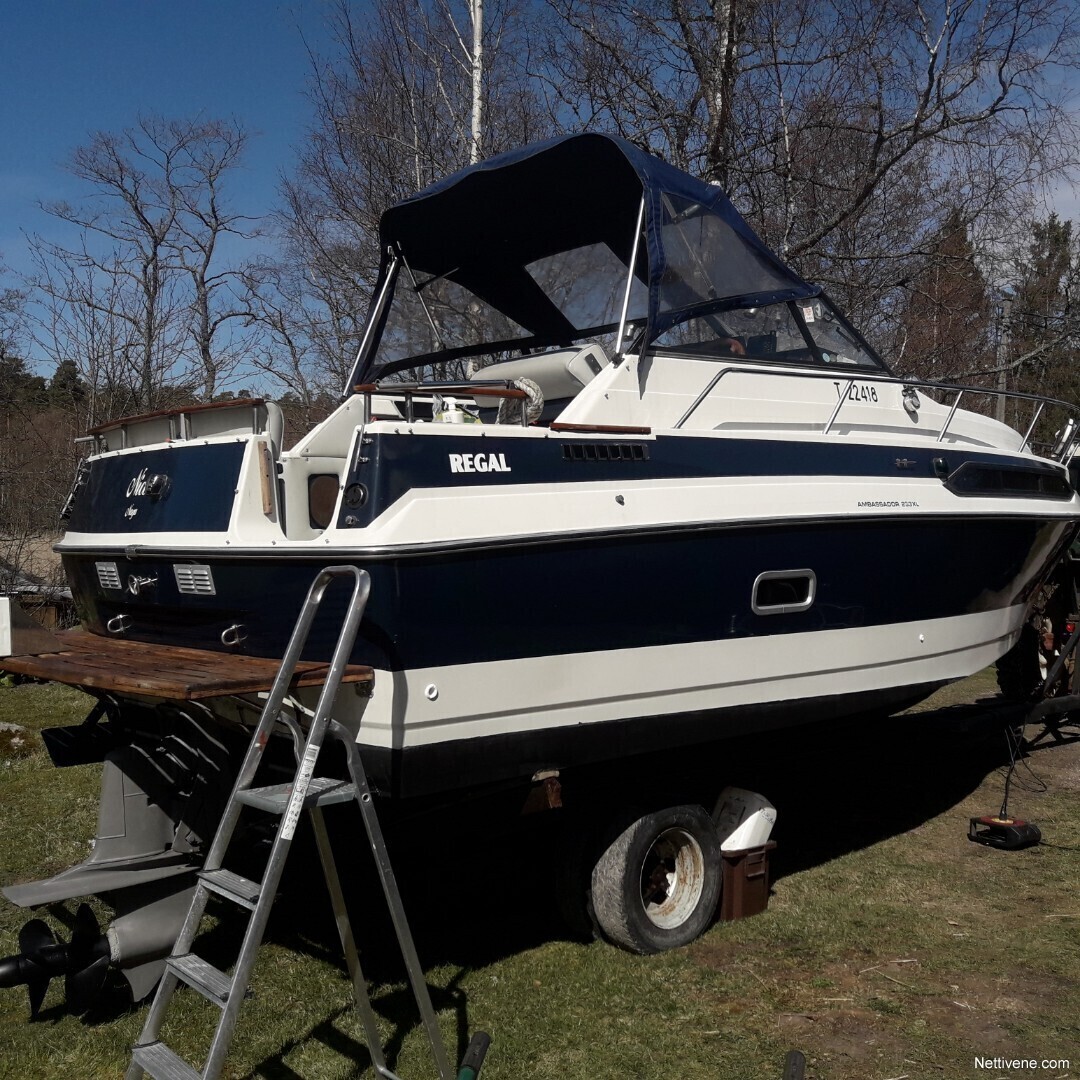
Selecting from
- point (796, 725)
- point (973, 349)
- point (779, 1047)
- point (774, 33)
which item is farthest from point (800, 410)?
point (973, 349)

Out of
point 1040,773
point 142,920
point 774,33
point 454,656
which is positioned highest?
point 774,33

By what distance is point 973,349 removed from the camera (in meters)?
15.7

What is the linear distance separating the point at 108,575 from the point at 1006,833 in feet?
14.1

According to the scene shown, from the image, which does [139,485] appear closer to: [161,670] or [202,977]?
[161,670]

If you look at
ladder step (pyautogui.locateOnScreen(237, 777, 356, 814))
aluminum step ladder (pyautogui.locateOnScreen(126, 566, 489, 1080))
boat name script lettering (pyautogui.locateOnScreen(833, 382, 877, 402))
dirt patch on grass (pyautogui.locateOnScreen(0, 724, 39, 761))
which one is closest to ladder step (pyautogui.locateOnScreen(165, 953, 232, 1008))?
aluminum step ladder (pyautogui.locateOnScreen(126, 566, 489, 1080))

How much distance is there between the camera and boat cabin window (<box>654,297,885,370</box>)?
4730 millimetres

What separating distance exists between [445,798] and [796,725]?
5.28 feet

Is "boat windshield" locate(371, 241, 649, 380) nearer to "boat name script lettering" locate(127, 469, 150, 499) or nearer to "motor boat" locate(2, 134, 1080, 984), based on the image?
"motor boat" locate(2, 134, 1080, 984)

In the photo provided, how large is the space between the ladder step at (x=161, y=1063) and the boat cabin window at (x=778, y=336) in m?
3.09

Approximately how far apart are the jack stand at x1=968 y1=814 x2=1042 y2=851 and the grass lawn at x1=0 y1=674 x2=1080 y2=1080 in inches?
1.9

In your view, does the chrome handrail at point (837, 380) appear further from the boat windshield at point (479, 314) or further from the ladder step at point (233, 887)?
the ladder step at point (233, 887)

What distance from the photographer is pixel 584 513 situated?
3.84m

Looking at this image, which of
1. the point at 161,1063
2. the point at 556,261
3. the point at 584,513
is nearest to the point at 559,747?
the point at 584,513

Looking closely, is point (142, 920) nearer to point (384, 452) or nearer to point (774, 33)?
point (384, 452)
